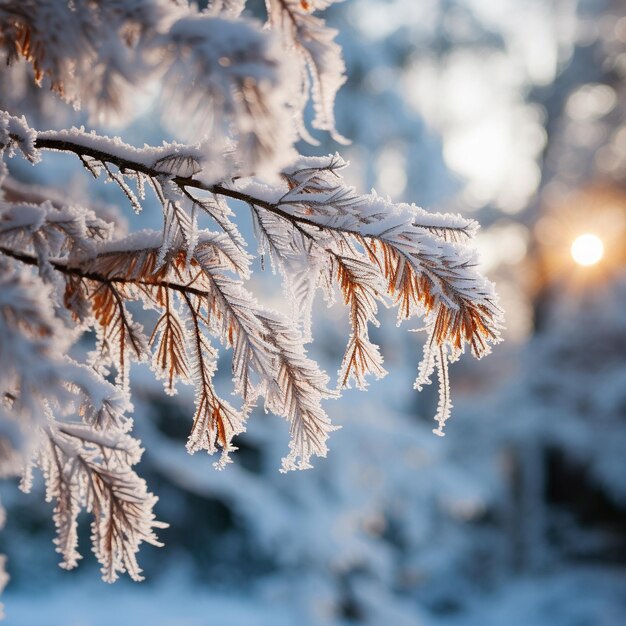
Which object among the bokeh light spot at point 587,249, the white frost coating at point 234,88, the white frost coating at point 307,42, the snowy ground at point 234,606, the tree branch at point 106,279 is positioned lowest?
the white frost coating at point 234,88

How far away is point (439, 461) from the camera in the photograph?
7918mm

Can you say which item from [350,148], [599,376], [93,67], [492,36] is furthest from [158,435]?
[492,36]

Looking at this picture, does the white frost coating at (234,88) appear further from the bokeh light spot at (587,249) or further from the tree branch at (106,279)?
the bokeh light spot at (587,249)

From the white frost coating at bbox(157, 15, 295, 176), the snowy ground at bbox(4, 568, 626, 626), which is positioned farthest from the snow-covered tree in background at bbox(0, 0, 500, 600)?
the snowy ground at bbox(4, 568, 626, 626)

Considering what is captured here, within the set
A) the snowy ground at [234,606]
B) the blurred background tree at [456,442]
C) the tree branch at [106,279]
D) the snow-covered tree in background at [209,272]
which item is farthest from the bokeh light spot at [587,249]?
the tree branch at [106,279]

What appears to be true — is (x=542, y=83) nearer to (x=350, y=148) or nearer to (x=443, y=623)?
(x=350, y=148)

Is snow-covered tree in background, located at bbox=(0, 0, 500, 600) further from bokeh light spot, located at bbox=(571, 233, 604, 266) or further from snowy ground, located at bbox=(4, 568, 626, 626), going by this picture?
bokeh light spot, located at bbox=(571, 233, 604, 266)

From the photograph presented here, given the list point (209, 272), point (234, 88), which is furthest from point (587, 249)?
point (234, 88)

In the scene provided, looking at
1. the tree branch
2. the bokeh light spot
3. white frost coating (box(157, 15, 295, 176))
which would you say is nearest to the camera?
white frost coating (box(157, 15, 295, 176))

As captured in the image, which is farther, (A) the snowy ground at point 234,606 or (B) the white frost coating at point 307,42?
(A) the snowy ground at point 234,606

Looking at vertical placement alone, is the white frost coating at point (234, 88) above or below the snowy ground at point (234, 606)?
below

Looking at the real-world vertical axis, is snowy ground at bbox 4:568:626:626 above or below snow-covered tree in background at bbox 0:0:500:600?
above

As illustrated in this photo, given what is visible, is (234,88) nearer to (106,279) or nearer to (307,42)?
(307,42)

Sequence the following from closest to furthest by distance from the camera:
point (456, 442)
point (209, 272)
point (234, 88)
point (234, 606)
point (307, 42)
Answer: point (234, 88), point (307, 42), point (209, 272), point (234, 606), point (456, 442)
